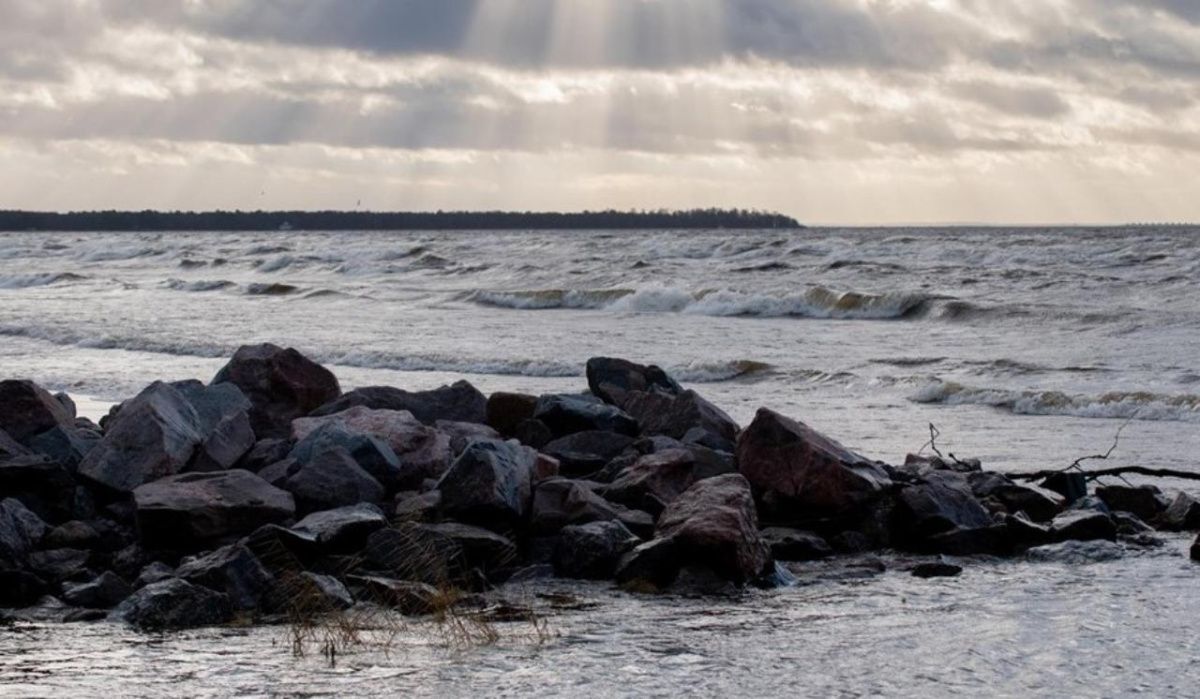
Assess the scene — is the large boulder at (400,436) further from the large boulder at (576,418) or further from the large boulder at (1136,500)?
the large boulder at (1136,500)

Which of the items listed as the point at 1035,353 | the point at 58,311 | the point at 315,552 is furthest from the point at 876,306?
the point at 315,552

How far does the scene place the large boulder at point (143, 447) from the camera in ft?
28.8

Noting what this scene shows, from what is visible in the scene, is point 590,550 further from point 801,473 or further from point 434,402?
point 434,402

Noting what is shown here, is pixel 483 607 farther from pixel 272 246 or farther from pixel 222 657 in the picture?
pixel 272 246

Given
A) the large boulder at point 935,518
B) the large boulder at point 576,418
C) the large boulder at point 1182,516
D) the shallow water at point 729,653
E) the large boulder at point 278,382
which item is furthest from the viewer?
the large boulder at point 278,382

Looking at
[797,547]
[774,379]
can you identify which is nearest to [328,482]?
[797,547]

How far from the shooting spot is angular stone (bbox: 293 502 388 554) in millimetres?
7832

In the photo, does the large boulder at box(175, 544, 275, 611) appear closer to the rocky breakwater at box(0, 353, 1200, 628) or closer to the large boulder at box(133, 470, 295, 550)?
the rocky breakwater at box(0, 353, 1200, 628)

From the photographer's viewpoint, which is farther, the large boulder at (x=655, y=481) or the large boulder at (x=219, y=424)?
the large boulder at (x=219, y=424)

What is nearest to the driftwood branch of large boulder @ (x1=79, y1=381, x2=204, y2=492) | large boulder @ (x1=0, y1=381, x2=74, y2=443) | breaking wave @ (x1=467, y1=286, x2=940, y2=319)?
large boulder @ (x1=79, y1=381, x2=204, y2=492)

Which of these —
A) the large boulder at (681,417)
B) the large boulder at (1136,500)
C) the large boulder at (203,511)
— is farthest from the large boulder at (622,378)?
the large boulder at (203,511)

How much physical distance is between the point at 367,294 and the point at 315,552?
34.9 meters

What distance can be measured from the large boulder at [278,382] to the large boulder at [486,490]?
10.0ft

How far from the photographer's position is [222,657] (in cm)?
611
